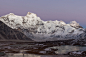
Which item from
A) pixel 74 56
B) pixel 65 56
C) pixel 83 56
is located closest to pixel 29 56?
pixel 65 56

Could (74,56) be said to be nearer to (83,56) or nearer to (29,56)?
(83,56)

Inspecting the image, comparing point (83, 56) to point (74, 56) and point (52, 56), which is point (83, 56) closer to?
point (74, 56)

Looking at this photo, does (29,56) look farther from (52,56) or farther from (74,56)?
(74,56)

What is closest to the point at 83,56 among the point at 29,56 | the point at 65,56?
the point at 65,56

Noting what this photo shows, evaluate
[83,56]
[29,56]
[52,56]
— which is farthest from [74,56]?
[29,56]
